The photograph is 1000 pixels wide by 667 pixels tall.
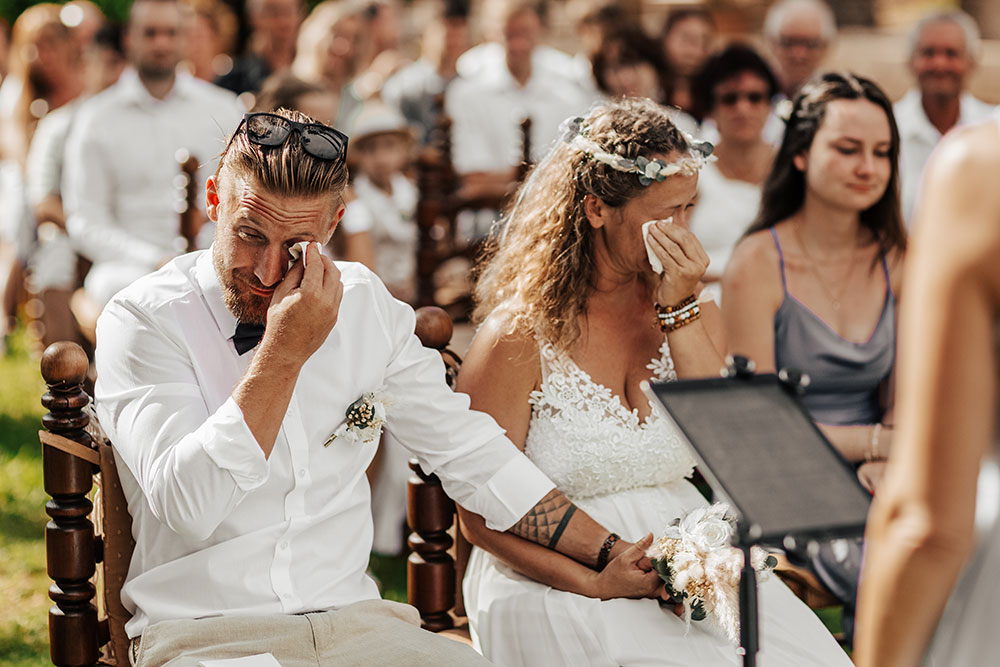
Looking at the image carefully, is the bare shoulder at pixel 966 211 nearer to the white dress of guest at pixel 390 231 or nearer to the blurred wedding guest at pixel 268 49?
the white dress of guest at pixel 390 231

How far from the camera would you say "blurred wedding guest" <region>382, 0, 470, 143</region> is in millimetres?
8070

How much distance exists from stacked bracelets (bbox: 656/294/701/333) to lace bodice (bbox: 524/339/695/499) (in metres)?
0.22

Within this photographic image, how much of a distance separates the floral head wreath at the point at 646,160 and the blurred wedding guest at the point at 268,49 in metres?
5.63

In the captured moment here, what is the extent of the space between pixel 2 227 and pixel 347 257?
424 cm

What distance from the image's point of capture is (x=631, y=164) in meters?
2.81

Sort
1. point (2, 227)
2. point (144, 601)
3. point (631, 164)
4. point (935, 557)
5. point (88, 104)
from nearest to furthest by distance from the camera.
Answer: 1. point (935, 557)
2. point (144, 601)
3. point (631, 164)
4. point (88, 104)
5. point (2, 227)

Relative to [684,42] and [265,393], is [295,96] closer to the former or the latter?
[265,393]

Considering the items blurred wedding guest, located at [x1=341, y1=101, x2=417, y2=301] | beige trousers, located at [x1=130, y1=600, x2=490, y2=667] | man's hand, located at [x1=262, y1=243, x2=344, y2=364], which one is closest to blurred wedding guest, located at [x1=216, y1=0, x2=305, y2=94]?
blurred wedding guest, located at [x1=341, y1=101, x2=417, y2=301]

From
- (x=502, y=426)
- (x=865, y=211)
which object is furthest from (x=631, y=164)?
(x=865, y=211)

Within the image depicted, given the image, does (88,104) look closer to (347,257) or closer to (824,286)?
(347,257)

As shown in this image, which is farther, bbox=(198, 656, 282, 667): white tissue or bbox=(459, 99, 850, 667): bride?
bbox=(459, 99, 850, 667): bride

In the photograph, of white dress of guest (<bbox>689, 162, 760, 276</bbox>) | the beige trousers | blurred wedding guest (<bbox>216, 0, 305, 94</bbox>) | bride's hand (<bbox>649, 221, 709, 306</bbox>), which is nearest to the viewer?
the beige trousers

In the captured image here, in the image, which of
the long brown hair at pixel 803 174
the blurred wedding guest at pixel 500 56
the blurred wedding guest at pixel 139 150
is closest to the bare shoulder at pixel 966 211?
the long brown hair at pixel 803 174

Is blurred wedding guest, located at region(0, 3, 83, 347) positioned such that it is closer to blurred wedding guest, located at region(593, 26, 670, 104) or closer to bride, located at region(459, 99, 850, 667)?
blurred wedding guest, located at region(593, 26, 670, 104)
